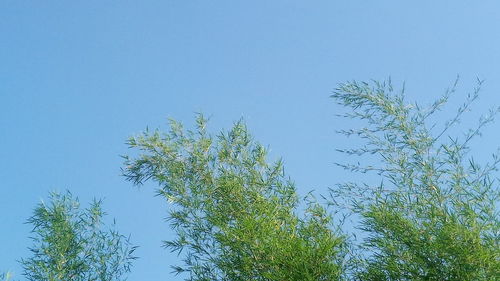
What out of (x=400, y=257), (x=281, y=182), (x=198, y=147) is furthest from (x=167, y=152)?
(x=400, y=257)

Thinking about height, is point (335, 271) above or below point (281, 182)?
below

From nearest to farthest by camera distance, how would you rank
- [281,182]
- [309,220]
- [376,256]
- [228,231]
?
1. [376,256]
2. [228,231]
3. [309,220]
4. [281,182]

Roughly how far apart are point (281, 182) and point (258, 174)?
0.26m

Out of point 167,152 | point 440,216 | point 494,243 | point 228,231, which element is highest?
point 167,152

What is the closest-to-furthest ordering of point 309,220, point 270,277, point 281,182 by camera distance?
1. point 270,277
2. point 309,220
3. point 281,182

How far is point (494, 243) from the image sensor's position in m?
5.14

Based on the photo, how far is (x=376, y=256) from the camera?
17.6ft

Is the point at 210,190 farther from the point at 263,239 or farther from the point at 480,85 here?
the point at 480,85

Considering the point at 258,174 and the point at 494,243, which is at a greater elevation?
the point at 258,174

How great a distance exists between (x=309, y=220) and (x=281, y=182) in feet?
1.96

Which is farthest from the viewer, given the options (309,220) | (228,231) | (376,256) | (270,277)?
(309,220)

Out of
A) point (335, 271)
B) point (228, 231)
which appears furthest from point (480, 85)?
point (228, 231)

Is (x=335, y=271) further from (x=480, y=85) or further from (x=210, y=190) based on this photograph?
(x=480, y=85)

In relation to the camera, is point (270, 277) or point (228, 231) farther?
point (228, 231)
